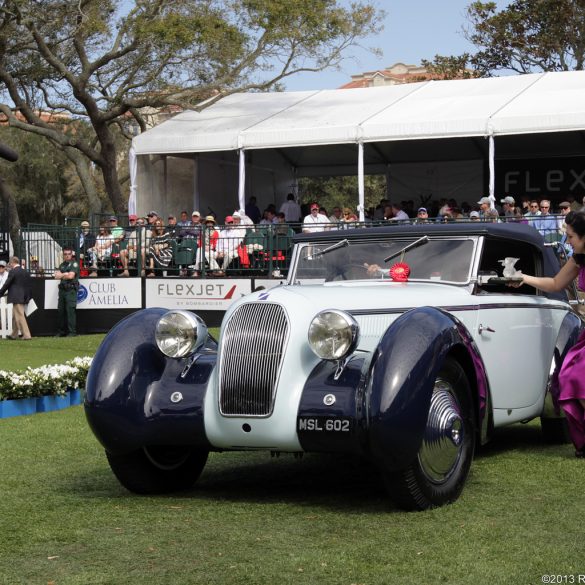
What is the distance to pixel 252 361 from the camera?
6184 millimetres

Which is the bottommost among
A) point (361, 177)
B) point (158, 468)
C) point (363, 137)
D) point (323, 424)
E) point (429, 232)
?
point (158, 468)

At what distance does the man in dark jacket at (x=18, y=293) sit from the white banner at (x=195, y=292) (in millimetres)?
2837

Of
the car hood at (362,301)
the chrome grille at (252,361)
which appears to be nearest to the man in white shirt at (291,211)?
the car hood at (362,301)

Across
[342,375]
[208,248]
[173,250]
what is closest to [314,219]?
[208,248]

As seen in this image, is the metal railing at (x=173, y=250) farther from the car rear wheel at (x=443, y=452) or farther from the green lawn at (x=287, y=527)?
the car rear wheel at (x=443, y=452)

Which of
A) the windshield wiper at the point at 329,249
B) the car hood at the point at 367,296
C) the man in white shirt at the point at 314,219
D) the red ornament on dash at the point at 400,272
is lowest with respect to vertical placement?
the car hood at the point at 367,296

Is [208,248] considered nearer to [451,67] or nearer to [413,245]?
[413,245]

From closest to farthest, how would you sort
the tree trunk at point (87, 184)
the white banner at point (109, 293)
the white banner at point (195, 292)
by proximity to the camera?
1. the white banner at point (195, 292)
2. the white banner at point (109, 293)
3. the tree trunk at point (87, 184)

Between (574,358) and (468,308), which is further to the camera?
(574,358)

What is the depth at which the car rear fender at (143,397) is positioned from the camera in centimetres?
634

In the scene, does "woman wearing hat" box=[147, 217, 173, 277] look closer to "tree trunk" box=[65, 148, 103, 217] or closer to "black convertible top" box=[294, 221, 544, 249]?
"tree trunk" box=[65, 148, 103, 217]

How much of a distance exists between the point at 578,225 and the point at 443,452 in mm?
2417

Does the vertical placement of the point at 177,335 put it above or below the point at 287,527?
above

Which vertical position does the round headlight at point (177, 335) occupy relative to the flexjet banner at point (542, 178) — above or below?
below
